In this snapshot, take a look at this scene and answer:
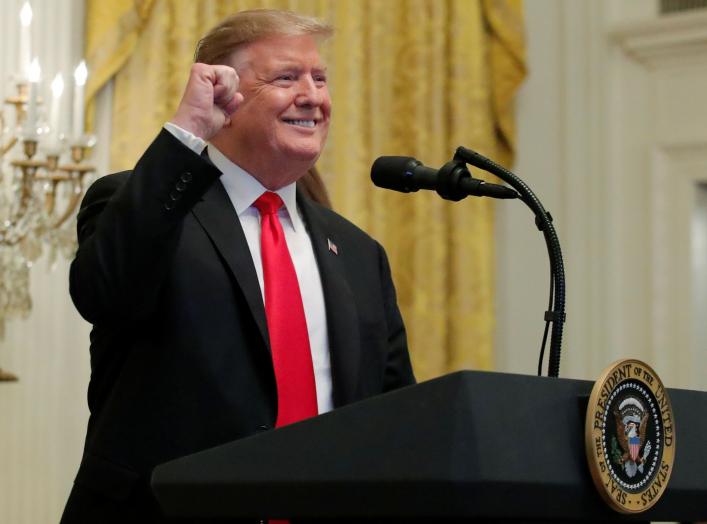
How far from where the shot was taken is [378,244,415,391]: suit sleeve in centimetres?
237

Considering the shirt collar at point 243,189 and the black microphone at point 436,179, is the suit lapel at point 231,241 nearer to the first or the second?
the shirt collar at point 243,189

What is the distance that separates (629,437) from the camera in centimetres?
141

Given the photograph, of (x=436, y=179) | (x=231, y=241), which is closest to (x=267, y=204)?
(x=231, y=241)

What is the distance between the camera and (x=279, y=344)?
2.08 metres

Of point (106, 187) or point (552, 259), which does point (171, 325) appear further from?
point (552, 259)

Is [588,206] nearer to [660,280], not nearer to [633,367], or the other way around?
[660,280]

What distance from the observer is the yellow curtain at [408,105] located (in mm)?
4777

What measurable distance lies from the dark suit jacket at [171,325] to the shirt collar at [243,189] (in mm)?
39

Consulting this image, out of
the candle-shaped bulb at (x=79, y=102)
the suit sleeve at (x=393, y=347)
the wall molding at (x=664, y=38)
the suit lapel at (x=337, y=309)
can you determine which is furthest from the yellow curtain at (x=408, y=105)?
the suit lapel at (x=337, y=309)

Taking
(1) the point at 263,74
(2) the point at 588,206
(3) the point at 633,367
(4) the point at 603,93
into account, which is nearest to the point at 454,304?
(2) the point at 588,206

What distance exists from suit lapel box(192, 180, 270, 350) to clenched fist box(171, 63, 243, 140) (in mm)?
203

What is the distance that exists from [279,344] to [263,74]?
56 centimetres

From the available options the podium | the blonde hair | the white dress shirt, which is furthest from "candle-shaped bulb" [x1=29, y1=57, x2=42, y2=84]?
the podium

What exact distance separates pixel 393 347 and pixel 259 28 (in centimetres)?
67
